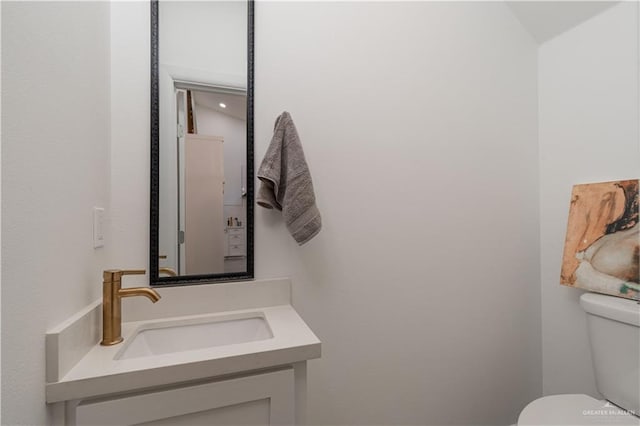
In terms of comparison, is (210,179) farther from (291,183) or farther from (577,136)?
(577,136)

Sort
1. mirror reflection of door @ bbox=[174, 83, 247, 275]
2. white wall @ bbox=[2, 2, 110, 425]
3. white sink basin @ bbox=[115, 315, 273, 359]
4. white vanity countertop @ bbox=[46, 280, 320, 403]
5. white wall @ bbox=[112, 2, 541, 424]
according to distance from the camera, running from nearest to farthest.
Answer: white wall @ bbox=[2, 2, 110, 425] < white vanity countertop @ bbox=[46, 280, 320, 403] < white sink basin @ bbox=[115, 315, 273, 359] < mirror reflection of door @ bbox=[174, 83, 247, 275] < white wall @ bbox=[112, 2, 541, 424]

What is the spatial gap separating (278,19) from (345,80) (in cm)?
36

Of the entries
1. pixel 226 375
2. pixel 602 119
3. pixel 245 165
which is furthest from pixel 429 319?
pixel 602 119

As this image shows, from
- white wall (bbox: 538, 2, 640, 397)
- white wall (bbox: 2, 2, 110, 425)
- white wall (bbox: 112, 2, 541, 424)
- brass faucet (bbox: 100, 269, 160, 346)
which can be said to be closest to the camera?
white wall (bbox: 2, 2, 110, 425)

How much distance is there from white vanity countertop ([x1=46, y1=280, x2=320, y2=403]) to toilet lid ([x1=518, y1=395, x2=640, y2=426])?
912 mm

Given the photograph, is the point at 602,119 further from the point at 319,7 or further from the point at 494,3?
the point at 319,7

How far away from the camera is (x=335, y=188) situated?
3.92 ft

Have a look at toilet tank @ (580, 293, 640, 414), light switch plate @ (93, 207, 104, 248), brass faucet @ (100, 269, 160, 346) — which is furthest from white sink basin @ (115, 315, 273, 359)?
toilet tank @ (580, 293, 640, 414)

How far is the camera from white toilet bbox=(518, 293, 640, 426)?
3.29 feet

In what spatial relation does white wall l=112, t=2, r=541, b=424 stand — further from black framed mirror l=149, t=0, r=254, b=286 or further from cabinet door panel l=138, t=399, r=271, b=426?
cabinet door panel l=138, t=399, r=271, b=426

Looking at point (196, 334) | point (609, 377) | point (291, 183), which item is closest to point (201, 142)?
point (291, 183)

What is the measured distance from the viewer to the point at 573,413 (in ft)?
3.37

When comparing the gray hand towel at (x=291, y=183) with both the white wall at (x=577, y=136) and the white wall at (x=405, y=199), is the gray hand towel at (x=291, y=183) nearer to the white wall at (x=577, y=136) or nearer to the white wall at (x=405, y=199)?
the white wall at (x=405, y=199)

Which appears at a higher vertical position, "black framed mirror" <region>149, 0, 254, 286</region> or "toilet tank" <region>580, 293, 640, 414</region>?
"black framed mirror" <region>149, 0, 254, 286</region>
